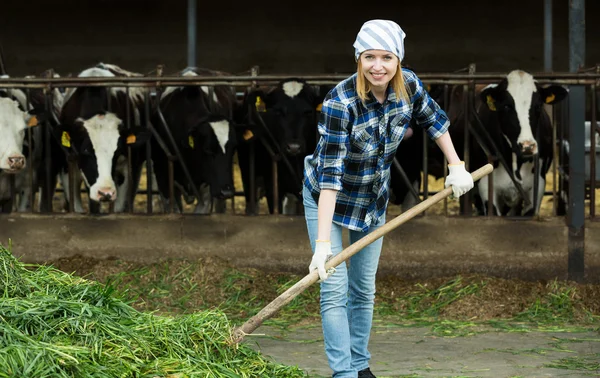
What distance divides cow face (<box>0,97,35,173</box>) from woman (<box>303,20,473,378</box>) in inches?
162

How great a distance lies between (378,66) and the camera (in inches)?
174

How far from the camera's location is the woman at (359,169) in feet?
14.6

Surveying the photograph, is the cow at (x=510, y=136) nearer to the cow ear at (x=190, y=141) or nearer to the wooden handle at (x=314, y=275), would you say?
the cow ear at (x=190, y=141)

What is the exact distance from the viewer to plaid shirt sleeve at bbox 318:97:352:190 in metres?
4.47

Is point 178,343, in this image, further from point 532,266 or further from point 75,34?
point 75,34

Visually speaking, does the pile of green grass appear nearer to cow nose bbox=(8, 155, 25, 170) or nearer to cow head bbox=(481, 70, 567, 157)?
cow nose bbox=(8, 155, 25, 170)

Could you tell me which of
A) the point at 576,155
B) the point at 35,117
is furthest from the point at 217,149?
the point at 576,155

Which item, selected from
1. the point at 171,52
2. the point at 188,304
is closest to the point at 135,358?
the point at 188,304

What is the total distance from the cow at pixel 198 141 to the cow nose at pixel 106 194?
0.45 m

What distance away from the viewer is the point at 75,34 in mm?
15359

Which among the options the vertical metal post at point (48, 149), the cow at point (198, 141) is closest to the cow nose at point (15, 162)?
the vertical metal post at point (48, 149)

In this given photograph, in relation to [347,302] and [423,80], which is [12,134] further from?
[347,302]

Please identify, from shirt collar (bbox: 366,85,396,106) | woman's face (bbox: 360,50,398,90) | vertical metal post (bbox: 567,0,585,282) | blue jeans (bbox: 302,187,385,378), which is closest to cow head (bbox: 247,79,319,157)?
vertical metal post (bbox: 567,0,585,282)

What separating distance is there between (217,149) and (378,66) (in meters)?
4.27
